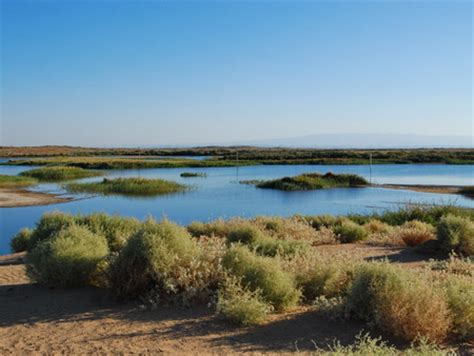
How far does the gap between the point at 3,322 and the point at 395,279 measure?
15.5ft

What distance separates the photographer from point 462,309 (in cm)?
566

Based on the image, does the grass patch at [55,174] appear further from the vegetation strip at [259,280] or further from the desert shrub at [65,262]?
the vegetation strip at [259,280]

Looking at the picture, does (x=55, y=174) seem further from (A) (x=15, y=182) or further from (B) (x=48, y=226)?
(B) (x=48, y=226)

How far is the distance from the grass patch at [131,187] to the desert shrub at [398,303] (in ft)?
85.8

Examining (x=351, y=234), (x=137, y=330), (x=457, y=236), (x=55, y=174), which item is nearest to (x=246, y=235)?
(x=351, y=234)

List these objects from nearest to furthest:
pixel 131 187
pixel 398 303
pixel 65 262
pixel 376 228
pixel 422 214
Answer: pixel 398 303
pixel 65 262
pixel 376 228
pixel 422 214
pixel 131 187

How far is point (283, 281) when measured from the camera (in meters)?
6.59

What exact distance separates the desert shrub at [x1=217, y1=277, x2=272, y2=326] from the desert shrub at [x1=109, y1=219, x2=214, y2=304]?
616 mm

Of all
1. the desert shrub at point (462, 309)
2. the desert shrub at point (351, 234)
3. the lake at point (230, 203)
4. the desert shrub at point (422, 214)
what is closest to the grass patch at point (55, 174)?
the lake at point (230, 203)

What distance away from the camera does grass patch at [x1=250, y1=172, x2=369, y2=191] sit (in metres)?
34.5

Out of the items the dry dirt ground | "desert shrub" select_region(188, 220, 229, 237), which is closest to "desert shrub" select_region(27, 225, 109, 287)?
the dry dirt ground

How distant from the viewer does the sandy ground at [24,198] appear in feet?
85.2

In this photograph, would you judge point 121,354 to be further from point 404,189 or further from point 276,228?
point 404,189

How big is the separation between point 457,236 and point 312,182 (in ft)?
80.2
